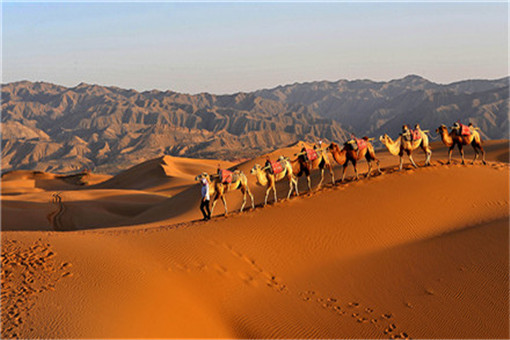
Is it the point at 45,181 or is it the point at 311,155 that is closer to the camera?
the point at 311,155

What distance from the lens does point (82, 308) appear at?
8.78 metres

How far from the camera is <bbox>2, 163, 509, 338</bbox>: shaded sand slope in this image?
922 cm

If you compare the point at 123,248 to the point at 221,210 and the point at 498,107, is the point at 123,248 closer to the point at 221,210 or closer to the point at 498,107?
the point at 221,210

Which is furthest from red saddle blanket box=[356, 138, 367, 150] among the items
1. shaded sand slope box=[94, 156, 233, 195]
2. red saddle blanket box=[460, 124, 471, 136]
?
shaded sand slope box=[94, 156, 233, 195]

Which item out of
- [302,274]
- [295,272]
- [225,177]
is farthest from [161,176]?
[302,274]

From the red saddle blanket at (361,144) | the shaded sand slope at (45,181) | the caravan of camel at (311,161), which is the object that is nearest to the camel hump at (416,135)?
the caravan of camel at (311,161)

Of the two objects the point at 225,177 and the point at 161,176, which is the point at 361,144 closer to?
the point at 225,177

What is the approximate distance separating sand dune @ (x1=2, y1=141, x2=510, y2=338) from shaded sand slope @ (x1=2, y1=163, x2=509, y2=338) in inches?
1.5

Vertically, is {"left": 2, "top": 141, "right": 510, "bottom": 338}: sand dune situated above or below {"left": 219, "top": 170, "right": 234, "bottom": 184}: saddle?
below

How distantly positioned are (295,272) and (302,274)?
21cm

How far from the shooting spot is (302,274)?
486 inches

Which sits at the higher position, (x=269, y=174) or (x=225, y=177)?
(x=225, y=177)

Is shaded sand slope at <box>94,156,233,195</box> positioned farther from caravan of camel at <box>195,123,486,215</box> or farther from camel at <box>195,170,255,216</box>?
camel at <box>195,170,255,216</box>

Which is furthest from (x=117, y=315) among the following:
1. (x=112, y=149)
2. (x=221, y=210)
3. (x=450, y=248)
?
(x=112, y=149)
